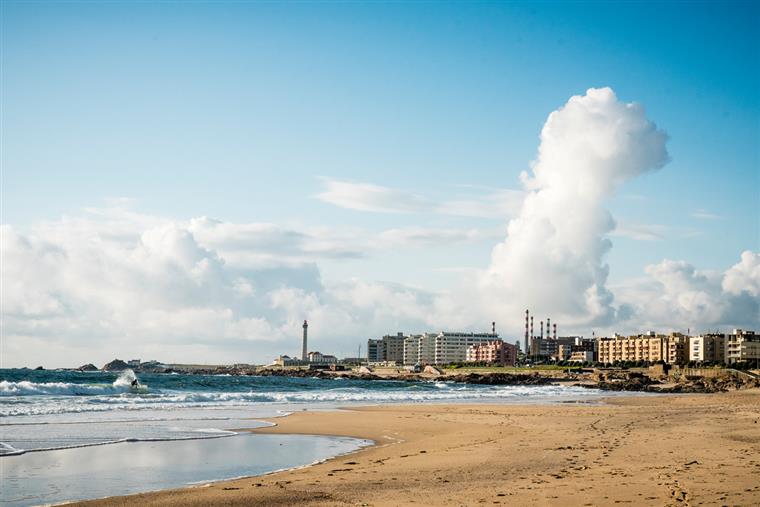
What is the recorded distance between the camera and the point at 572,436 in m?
22.9

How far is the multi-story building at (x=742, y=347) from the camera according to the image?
181m

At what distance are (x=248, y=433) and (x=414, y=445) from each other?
6791 mm

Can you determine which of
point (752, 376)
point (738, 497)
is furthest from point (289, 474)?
point (752, 376)

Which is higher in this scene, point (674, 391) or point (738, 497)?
point (738, 497)

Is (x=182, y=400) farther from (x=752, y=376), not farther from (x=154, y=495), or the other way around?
(x=752, y=376)

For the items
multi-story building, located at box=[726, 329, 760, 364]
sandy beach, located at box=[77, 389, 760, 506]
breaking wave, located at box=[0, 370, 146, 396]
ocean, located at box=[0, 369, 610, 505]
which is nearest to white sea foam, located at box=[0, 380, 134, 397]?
breaking wave, located at box=[0, 370, 146, 396]

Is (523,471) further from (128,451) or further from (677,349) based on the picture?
(677,349)

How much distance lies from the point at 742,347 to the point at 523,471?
18983cm

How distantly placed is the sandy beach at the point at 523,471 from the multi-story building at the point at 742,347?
6874 inches

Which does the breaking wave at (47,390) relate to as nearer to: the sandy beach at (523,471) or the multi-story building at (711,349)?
the sandy beach at (523,471)

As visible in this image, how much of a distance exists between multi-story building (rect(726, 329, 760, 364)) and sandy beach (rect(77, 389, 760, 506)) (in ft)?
573

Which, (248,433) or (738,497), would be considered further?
(248,433)

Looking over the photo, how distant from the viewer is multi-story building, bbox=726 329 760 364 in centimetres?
18088

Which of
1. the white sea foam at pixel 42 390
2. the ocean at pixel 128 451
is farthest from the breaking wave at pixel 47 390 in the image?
the ocean at pixel 128 451
